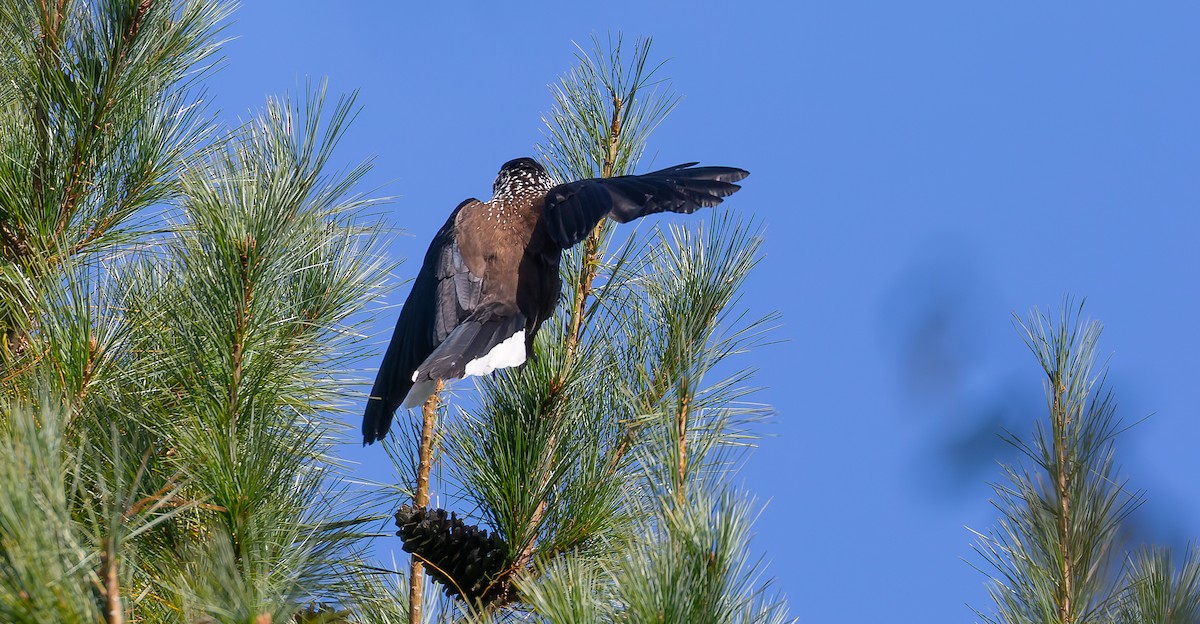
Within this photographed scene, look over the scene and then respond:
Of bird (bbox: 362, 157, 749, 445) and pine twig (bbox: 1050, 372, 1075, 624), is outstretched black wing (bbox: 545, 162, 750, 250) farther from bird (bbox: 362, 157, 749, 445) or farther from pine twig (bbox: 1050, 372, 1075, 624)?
pine twig (bbox: 1050, 372, 1075, 624)

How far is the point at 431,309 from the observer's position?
387cm

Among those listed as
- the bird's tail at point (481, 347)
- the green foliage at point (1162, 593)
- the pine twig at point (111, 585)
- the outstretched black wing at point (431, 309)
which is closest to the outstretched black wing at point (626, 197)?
the bird's tail at point (481, 347)

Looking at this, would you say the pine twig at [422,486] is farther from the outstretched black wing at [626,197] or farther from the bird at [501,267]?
the outstretched black wing at [626,197]

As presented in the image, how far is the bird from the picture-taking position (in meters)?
3.26

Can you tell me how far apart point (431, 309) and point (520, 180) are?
0.64 metres

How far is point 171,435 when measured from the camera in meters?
2.15

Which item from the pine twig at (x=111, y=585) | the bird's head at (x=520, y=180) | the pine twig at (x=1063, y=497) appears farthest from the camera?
the bird's head at (x=520, y=180)

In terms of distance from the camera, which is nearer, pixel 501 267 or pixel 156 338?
pixel 156 338

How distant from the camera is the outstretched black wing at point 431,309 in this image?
3.58 metres

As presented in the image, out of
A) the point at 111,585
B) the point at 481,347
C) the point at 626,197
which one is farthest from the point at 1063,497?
the point at 111,585

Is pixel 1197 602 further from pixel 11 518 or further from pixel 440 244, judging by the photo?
pixel 440 244

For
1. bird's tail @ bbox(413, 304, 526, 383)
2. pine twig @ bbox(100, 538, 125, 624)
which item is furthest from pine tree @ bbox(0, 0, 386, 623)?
bird's tail @ bbox(413, 304, 526, 383)

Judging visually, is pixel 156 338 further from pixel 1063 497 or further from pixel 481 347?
pixel 1063 497

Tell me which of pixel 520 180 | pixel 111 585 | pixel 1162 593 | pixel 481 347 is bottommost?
pixel 111 585
